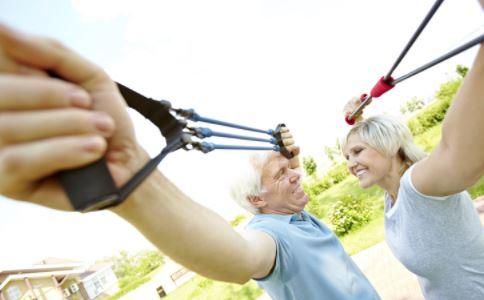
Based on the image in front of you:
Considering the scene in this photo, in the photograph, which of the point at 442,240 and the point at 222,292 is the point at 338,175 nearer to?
the point at 222,292

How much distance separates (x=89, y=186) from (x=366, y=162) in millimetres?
1809

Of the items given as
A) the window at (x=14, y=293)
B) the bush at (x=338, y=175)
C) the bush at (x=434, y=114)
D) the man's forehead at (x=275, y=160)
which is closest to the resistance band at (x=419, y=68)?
the man's forehead at (x=275, y=160)

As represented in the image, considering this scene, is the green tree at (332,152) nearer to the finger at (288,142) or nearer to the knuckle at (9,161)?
the finger at (288,142)

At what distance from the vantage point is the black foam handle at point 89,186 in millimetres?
639

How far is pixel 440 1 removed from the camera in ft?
3.58

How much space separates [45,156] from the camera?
56cm

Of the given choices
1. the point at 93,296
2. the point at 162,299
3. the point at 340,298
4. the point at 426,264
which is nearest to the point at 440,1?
the point at 426,264

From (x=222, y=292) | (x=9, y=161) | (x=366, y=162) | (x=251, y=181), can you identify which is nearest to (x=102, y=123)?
(x=9, y=161)

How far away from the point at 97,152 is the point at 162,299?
1665cm

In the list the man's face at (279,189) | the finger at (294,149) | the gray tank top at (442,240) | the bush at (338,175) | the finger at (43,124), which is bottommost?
the bush at (338,175)

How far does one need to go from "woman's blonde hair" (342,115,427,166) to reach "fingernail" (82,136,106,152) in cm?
181

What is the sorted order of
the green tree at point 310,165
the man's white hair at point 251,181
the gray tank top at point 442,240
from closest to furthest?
1. the gray tank top at point 442,240
2. the man's white hair at point 251,181
3. the green tree at point 310,165

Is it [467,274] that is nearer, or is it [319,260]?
[467,274]

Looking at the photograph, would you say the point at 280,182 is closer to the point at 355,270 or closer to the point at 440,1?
the point at 355,270
